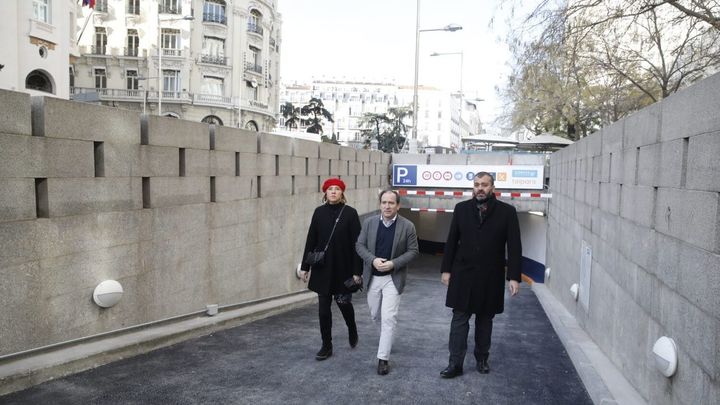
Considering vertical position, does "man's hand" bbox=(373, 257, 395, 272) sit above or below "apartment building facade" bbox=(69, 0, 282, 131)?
below

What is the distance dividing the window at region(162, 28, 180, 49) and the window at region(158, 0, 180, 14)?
1295 millimetres

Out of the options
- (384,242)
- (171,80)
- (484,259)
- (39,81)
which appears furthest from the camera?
(171,80)

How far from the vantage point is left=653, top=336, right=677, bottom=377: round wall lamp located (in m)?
3.63

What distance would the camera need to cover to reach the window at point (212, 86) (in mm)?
44469

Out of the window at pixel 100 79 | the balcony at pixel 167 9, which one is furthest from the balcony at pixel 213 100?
the window at pixel 100 79

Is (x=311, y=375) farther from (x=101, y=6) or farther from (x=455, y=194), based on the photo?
(x=101, y=6)

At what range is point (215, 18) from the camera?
147 feet

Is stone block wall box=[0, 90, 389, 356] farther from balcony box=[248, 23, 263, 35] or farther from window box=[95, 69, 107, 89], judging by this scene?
balcony box=[248, 23, 263, 35]

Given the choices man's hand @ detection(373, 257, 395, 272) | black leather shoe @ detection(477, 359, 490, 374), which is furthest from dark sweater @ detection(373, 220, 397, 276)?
black leather shoe @ detection(477, 359, 490, 374)

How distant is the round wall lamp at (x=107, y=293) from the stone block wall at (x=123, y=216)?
0.07 meters

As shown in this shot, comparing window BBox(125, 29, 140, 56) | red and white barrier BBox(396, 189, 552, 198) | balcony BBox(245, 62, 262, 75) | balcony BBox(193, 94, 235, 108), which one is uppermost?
window BBox(125, 29, 140, 56)

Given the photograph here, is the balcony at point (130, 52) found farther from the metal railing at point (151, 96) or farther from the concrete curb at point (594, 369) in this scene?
the concrete curb at point (594, 369)

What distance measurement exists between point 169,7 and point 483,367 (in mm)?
43919

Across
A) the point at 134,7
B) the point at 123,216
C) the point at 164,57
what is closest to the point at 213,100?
the point at 164,57
